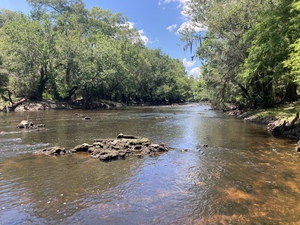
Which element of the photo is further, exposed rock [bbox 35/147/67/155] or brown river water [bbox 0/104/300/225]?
exposed rock [bbox 35/147/67/155]

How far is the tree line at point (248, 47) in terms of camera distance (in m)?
19.1

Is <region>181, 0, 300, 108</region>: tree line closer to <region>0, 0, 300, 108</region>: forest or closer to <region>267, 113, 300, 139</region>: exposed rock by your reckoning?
<region>0, 0, 300, 108</region>: forest

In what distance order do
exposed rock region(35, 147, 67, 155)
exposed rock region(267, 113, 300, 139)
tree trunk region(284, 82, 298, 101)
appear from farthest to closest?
1. tree trunk region(284, 82, 298, 101)
2. exposed rock region(267, 113, 300, 139)
3. exposed rock region(35, 147, 67, 155)

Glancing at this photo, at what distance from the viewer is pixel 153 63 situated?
90.9 m

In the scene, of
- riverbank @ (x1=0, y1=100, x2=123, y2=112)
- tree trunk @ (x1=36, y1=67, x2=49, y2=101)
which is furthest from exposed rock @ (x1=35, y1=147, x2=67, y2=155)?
tree trunk @ (x1=36, y1=67, x2=49, y2=101)

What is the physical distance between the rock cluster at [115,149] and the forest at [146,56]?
32.0 feet

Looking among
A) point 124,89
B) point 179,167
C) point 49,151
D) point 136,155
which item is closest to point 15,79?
point 124,89

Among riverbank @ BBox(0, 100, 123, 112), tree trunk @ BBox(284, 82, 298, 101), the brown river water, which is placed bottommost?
the brown river water

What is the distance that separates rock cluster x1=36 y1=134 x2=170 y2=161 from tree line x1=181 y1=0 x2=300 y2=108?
10485 mm

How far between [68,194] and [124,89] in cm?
6853

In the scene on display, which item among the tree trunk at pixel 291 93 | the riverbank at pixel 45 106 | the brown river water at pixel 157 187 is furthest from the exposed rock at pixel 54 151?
the riverbank at pixel 45 106

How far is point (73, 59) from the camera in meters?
54.4

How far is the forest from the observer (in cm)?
2094

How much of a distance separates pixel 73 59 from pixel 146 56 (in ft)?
128
